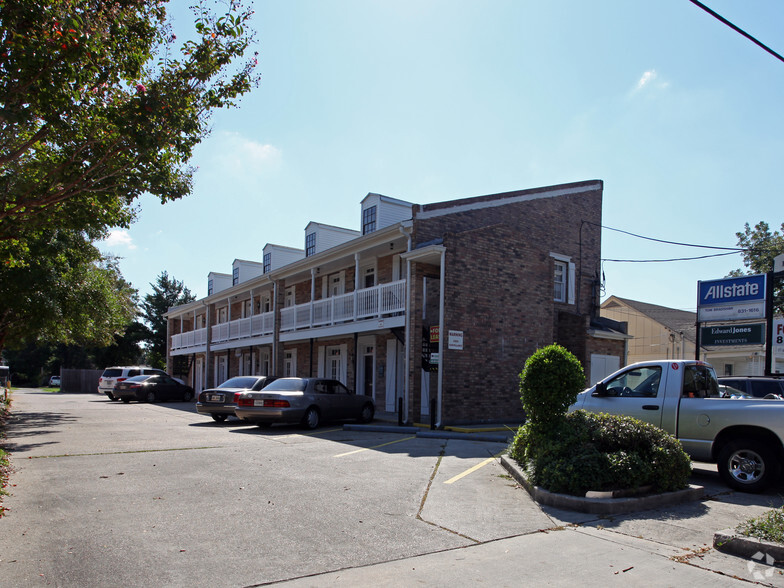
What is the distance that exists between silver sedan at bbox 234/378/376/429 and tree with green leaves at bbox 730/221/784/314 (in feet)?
67.2

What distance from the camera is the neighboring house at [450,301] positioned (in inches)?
630

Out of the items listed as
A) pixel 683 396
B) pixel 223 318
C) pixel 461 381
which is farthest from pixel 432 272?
pixel 223 318

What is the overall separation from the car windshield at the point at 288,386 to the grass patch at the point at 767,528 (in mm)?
11395

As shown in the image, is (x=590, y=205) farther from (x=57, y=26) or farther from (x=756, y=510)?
(x=57, y=26)

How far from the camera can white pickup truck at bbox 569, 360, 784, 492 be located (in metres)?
7.75

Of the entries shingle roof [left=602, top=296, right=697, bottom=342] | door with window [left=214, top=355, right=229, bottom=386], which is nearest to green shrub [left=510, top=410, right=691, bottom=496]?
shingle roof [left=602, top=296, right=697, bottom=342]

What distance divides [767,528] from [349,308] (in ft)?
50.6

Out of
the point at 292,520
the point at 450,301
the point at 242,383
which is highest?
the point at 450,301

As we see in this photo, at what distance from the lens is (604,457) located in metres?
7.18

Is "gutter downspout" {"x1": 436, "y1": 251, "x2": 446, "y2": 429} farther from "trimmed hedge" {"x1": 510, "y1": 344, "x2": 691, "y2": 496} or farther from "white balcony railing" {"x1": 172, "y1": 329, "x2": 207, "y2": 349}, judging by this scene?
"white balcony railing" {"x1": 172, "y1": 329, "x2": 207, "y2": 349}

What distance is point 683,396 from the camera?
8.87 meters

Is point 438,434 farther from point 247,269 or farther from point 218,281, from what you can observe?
point 218,281

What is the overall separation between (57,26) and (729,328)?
1362 centimetres

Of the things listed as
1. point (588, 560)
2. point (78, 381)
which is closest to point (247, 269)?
point (78, 381)
